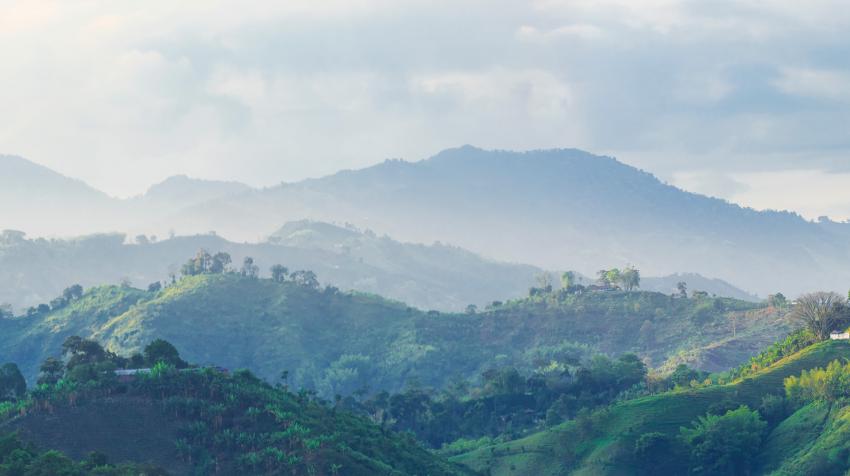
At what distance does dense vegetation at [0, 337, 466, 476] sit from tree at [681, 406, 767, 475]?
34514 millimetres

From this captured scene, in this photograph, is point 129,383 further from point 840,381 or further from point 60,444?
point 840,381

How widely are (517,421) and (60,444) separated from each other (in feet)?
303

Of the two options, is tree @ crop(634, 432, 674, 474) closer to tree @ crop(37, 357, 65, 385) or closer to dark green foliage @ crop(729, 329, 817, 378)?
dark green foliage @ crop(729, 329, 817, 378)

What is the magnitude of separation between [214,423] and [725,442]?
62.8 meters

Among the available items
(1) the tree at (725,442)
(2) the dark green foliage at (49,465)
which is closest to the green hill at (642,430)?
(1) the tree at (725,442)

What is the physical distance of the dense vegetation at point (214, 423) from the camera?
102m

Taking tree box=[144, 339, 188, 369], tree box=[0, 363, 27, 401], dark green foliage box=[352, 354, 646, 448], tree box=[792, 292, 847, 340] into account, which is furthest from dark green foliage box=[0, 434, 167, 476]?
tree box=[792, 292, 847, 340]

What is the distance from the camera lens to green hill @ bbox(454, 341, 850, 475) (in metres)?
141

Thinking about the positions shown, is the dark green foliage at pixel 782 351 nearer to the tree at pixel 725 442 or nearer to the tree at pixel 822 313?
the tree at pixel 822 313

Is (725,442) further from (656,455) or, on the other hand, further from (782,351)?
(782,351)

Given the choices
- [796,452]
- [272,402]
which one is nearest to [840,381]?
[796,452]

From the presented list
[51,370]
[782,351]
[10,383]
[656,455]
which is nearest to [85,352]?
[51,370]

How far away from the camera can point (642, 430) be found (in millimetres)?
146625

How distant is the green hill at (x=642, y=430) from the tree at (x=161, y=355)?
40629 mm
